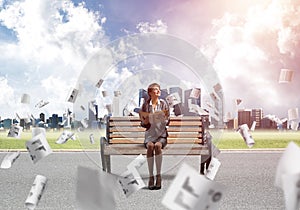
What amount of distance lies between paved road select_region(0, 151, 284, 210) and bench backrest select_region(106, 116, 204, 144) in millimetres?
450

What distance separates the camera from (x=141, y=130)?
21.4 ft

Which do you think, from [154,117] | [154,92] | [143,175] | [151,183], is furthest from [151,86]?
[143,175]

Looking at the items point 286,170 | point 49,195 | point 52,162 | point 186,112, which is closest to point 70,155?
point 52,162

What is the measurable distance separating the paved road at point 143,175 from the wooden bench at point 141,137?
0.37 metres

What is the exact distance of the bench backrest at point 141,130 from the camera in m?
6.38

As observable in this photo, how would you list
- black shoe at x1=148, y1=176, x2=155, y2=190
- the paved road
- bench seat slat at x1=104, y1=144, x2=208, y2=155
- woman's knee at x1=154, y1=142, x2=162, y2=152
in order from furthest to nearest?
1. bench seat slat at x1=104, y1=144, x2=208, y2=155
2. woman's knee at x1=154, y1=142, x2=162, y2=152
3. black shoe at x1=148, y1=176, x2=155, y2=190
4. the paved road

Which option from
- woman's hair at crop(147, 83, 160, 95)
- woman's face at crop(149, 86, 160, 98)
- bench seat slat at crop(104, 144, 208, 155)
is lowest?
bench seat slat at crop(104, 144, 208, 155)

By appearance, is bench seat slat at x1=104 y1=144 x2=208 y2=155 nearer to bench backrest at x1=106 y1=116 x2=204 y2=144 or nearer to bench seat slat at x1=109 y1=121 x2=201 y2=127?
bench backrest at x1=106 y1=116 x2=204 y2=144

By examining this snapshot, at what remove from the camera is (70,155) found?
908 cm

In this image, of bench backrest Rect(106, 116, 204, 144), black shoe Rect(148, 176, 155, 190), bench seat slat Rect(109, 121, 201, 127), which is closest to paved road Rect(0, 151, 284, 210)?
black shoe Rect(148, 176, 155, 190)

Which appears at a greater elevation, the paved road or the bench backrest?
the bench backrest

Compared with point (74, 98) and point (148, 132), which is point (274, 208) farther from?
point (74, 98)

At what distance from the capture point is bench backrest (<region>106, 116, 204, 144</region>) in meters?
6.38

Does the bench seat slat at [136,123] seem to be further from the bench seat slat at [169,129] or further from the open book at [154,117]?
the open book at [154,117]
